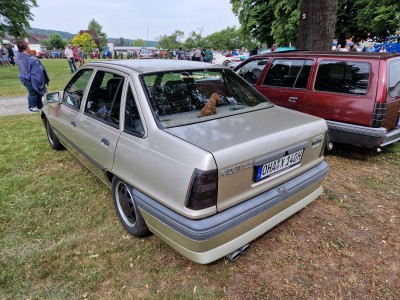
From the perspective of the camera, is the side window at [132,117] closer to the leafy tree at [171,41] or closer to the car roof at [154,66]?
the car roof at [154,66]

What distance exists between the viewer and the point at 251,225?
2.21 metres

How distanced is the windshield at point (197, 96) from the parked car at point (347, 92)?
70.4 inches

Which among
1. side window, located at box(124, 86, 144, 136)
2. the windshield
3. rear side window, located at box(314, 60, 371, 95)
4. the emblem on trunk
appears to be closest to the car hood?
the emblem on trunk

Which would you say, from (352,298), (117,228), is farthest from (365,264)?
(117,228)

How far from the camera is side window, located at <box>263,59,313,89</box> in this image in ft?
15.7

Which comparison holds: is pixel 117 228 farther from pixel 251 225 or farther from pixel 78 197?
pixel 251 225

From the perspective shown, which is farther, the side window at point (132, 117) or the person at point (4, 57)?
the person at point (4, 57)

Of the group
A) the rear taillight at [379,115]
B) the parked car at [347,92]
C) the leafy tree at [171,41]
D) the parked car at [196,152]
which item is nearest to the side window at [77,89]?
the parked car at [196,152]

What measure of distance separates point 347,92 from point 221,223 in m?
3.29

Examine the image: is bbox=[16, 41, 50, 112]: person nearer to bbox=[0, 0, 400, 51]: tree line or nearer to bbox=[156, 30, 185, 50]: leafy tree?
bbox=[0, 0, 400, 51]: tree line

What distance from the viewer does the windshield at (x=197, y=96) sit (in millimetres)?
2476

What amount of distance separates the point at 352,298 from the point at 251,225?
89 centimetres

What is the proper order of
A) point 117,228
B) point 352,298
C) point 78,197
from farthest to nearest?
point 78,197 < point 117,228 < point 352,298

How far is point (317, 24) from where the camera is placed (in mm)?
6836
